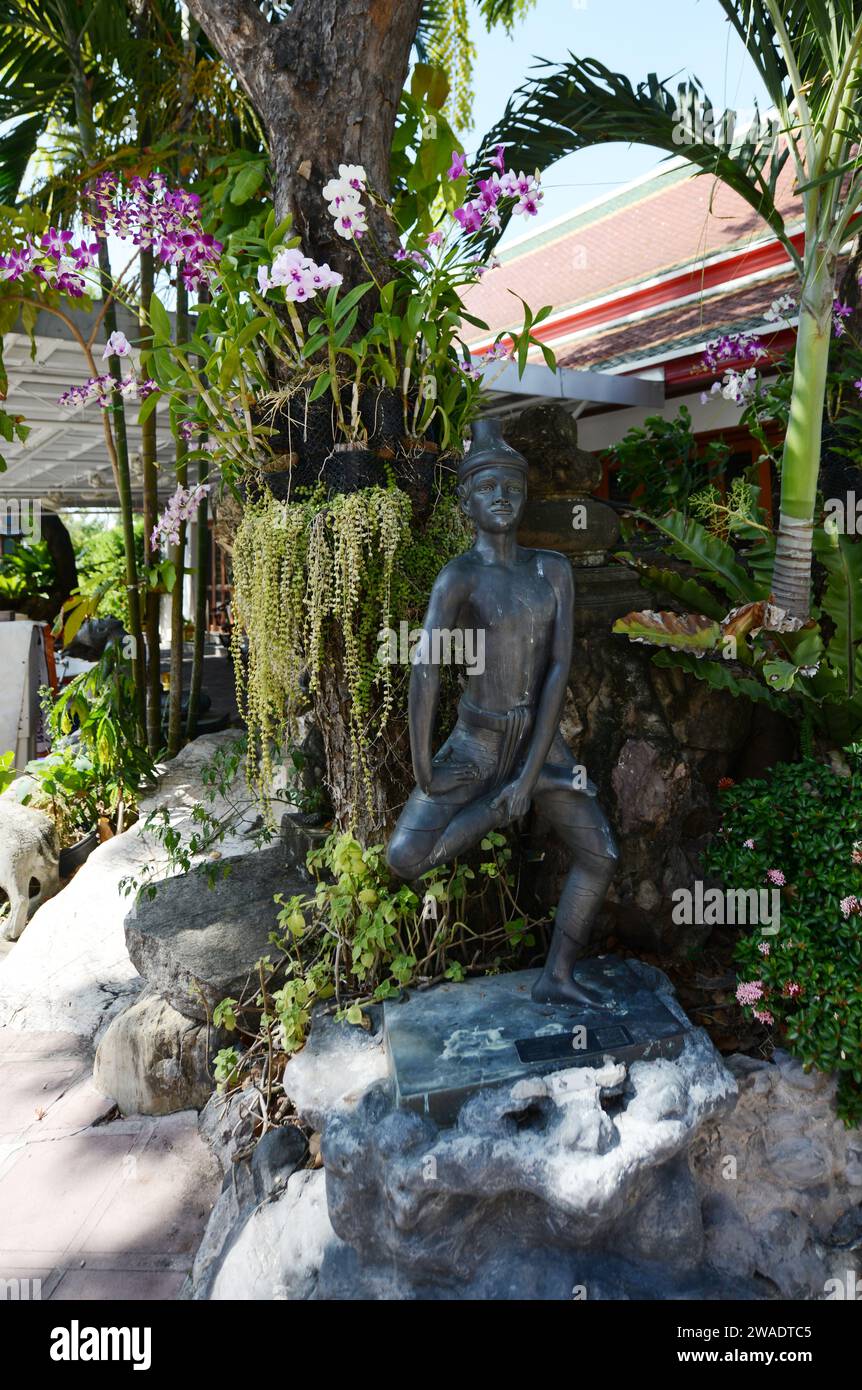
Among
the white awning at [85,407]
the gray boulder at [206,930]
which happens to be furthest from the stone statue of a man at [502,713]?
the gray boulder at [206,930]

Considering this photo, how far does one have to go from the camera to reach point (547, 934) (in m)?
3.40

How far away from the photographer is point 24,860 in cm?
512

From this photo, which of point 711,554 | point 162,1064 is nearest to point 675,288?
point 711,554

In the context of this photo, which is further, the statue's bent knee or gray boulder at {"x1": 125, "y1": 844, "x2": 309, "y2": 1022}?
gray boulder at {"x1": 125, "y1": 844, "x2": 309, "y2": 1022}

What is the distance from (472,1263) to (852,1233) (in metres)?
1.26

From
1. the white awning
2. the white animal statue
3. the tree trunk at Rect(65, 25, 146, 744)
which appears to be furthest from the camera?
the white awning

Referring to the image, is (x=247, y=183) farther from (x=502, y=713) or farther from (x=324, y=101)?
(x=502, y=713)

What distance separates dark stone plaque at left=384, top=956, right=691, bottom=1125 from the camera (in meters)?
2.49

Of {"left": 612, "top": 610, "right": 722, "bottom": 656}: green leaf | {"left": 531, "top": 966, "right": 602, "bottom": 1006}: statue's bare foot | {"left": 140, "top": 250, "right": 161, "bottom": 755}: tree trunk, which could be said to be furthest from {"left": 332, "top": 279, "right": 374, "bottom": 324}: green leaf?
{"left": 140, "top": 250, "right": 161, "bottom": 755}: tree trunk

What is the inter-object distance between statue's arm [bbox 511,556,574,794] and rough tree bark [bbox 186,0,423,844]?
686mm

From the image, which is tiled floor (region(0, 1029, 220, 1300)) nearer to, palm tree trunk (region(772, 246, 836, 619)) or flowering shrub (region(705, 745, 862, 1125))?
flowering shrub (region(705, 745, 862, 1125))

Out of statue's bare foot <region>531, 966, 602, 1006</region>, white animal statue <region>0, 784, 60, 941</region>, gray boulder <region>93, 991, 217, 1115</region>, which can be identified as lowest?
gray boulder <region>93, 991, 217, 1115</region>

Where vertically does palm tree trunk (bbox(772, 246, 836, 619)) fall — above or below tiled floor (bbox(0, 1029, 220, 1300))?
above

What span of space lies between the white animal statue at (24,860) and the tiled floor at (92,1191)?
56.9 inches
